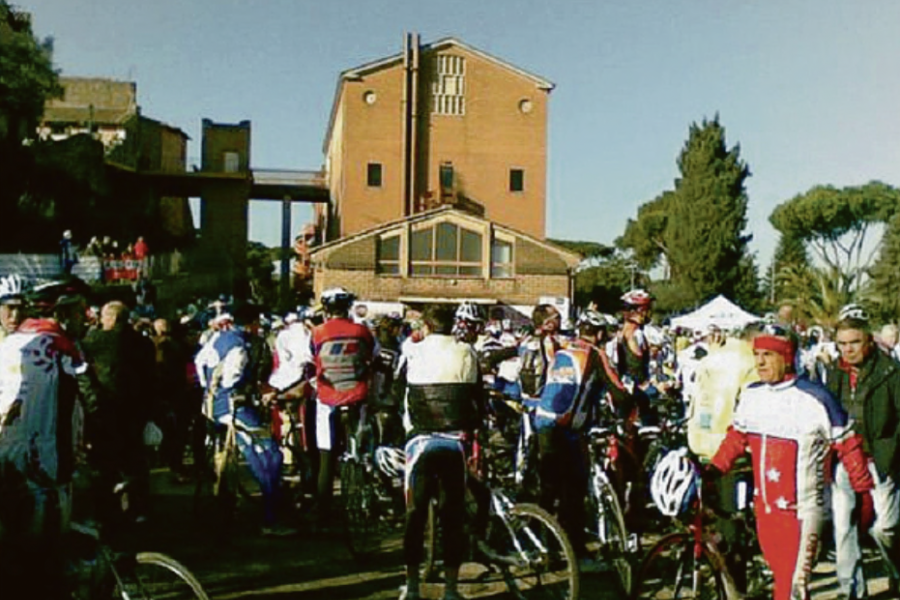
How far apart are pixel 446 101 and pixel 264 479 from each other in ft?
188

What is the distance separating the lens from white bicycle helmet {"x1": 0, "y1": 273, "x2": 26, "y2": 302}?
5.58 m

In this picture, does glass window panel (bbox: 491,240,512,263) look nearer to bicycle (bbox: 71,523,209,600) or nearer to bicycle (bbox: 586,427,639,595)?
bicycle (bbox: 586,427,639,595)

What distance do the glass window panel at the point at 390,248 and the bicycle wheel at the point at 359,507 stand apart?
1791 inches

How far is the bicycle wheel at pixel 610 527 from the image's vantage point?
8023mm

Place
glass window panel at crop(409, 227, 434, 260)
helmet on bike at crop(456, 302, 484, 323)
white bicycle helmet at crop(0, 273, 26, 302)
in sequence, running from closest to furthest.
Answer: white bicycle helmet at crop(0, 273, 26, 302) < helmet on bike at crop(456, 302, 484, 323) < glass window panel at crop(409, 227, 434, 260)

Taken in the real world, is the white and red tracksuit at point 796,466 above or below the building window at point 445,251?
below

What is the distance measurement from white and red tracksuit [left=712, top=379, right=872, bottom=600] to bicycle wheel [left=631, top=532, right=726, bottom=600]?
1.07 feet

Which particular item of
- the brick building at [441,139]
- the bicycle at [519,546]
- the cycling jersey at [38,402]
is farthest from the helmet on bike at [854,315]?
the brick building at [441,139]

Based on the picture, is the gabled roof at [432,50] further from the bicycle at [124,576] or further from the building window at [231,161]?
the bicycle at [124,576]

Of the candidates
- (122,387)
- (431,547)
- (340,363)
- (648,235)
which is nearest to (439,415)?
(431,547)

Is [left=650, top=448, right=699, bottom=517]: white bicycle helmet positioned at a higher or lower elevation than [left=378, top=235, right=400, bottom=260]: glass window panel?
lower

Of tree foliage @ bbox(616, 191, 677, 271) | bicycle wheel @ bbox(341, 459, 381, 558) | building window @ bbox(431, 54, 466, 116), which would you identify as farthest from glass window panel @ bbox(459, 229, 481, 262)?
bicycle wheel @ bbox(341, 459, 381, 558)

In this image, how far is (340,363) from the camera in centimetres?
991

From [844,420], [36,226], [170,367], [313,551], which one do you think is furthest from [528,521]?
[36,226]
